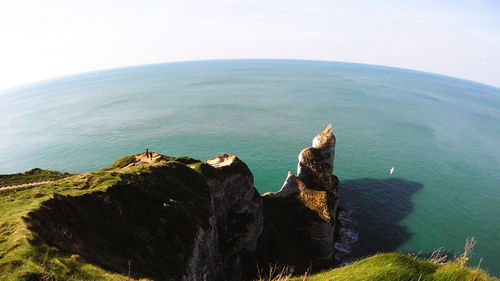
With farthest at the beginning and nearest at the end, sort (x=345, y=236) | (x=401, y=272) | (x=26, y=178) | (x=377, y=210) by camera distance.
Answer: (x=377, y=210), (x=345, y=236), (x=26, y=178), (x=401, y=272)

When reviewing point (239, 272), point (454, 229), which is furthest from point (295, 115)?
point (239, 272)

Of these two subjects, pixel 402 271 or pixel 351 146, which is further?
pixel 351 146

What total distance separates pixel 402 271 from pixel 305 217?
33.6 meters

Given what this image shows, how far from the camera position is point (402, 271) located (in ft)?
24.9

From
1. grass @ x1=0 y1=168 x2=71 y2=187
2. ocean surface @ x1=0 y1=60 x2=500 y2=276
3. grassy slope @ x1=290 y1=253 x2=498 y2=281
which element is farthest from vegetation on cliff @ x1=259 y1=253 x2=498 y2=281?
ocean surface @ x1=0 y1=60 x2=500 y2=276

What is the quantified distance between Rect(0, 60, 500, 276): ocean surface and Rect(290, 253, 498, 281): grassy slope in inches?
1544

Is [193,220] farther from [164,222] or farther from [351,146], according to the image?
[351,146]

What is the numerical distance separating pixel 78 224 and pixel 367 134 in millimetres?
106750

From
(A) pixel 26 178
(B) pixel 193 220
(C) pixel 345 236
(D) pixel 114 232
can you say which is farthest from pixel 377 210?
(A) pixel 26 178

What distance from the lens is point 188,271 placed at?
18.9 m

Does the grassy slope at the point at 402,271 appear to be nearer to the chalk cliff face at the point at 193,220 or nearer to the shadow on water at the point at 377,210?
the chalk cliff face at the point at 193,220

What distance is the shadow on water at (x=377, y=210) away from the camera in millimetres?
44094

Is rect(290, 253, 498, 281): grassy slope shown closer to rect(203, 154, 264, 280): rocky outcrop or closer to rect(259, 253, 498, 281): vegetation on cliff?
rect(259, 253, 498, 281): vegetation on cliff

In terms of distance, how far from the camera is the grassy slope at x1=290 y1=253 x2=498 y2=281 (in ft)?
23.4
